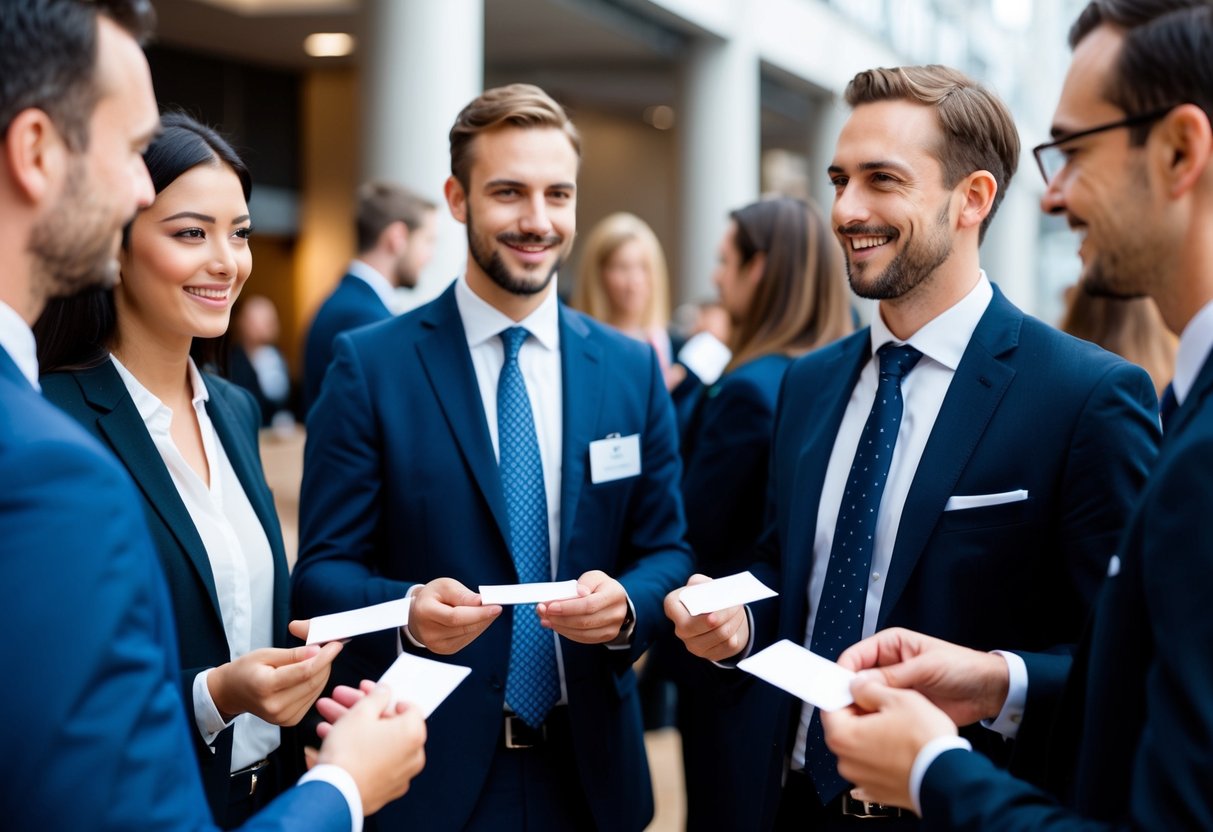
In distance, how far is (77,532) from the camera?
1122 millimetres

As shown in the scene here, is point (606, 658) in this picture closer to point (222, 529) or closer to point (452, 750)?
point (452, 750)

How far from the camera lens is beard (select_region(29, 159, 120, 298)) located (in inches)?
49.3

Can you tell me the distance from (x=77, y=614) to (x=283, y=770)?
1444 mm

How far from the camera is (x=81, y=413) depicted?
2.08 meters

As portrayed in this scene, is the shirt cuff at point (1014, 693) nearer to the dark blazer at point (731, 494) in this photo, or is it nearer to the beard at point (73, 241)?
the dark blazer at point (731, 494)

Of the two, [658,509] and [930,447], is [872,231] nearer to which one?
[930,447]

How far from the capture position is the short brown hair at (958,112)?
2.19m

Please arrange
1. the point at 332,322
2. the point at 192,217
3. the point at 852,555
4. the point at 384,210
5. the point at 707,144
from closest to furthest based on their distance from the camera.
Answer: the point at 852,555 → the point at 192,217 → the point at 332,322 → the point at 384,210 → the point at 707,144

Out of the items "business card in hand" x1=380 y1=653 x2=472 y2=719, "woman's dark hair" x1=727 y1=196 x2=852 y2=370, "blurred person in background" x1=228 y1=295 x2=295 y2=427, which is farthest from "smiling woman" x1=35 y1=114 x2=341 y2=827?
"blurred person in background" x1=228 y1=295 x2=295 y2=427

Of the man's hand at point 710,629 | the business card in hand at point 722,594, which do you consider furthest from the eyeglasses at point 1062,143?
the man's hand at point 710,629

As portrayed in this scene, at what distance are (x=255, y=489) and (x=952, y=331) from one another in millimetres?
1493

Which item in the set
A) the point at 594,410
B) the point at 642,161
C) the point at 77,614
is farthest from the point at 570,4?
the point at 77,614

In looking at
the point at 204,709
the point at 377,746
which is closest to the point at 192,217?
the point at 204,709

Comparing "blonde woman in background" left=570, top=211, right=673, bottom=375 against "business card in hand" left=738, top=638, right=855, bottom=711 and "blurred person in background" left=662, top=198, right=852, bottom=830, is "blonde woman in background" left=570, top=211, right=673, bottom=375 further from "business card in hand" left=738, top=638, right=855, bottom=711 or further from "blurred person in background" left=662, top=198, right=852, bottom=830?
"business card in hand" left=738, top=638, right=855, bottom=711
